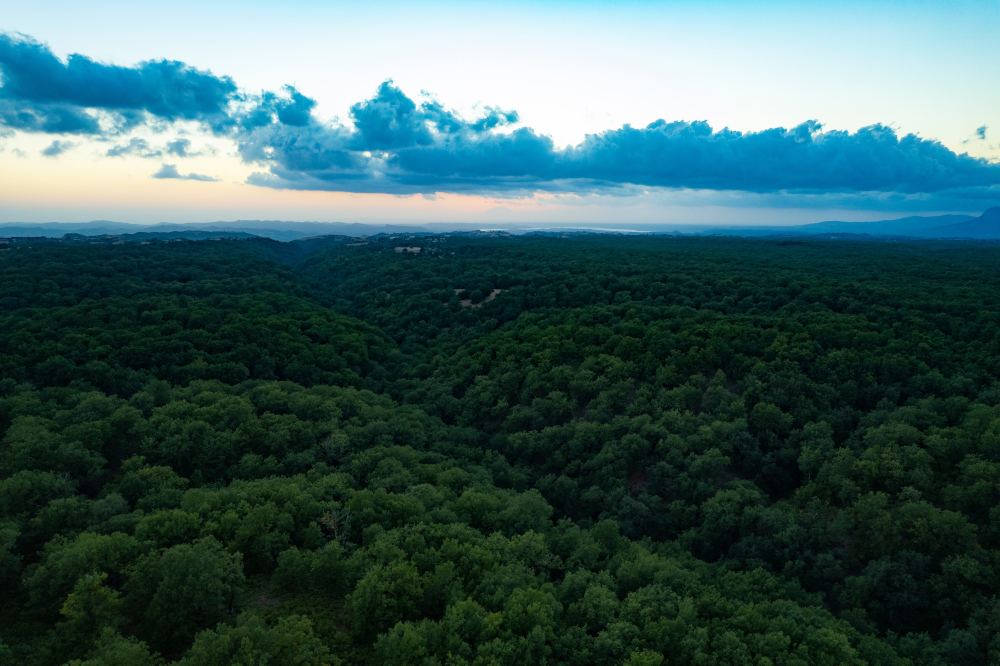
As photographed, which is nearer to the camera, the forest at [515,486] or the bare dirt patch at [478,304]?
the forest at [515,486]

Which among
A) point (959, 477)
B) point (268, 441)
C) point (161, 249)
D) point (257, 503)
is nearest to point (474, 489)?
point (257, 503)

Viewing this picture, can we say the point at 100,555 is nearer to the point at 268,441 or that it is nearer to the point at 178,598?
the point at 178,598

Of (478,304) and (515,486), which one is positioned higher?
(478,304)

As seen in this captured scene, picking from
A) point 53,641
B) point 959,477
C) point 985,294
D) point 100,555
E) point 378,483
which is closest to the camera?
point 53,641

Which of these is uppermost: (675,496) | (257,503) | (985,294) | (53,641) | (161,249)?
(161,249)

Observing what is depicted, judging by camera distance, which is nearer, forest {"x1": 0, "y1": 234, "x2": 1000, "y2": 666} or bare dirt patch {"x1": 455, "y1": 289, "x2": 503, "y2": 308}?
forest {"x1": 0, "y1": 234, "x2": 1000, "y2": 666}

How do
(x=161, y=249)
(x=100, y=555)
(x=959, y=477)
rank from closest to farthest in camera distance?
(x=100, y=555) < (x=959, y=477) < (x=161, y=249)

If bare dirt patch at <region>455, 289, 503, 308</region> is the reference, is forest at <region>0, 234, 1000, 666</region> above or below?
below

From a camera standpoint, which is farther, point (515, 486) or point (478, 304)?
point (478, 304)
